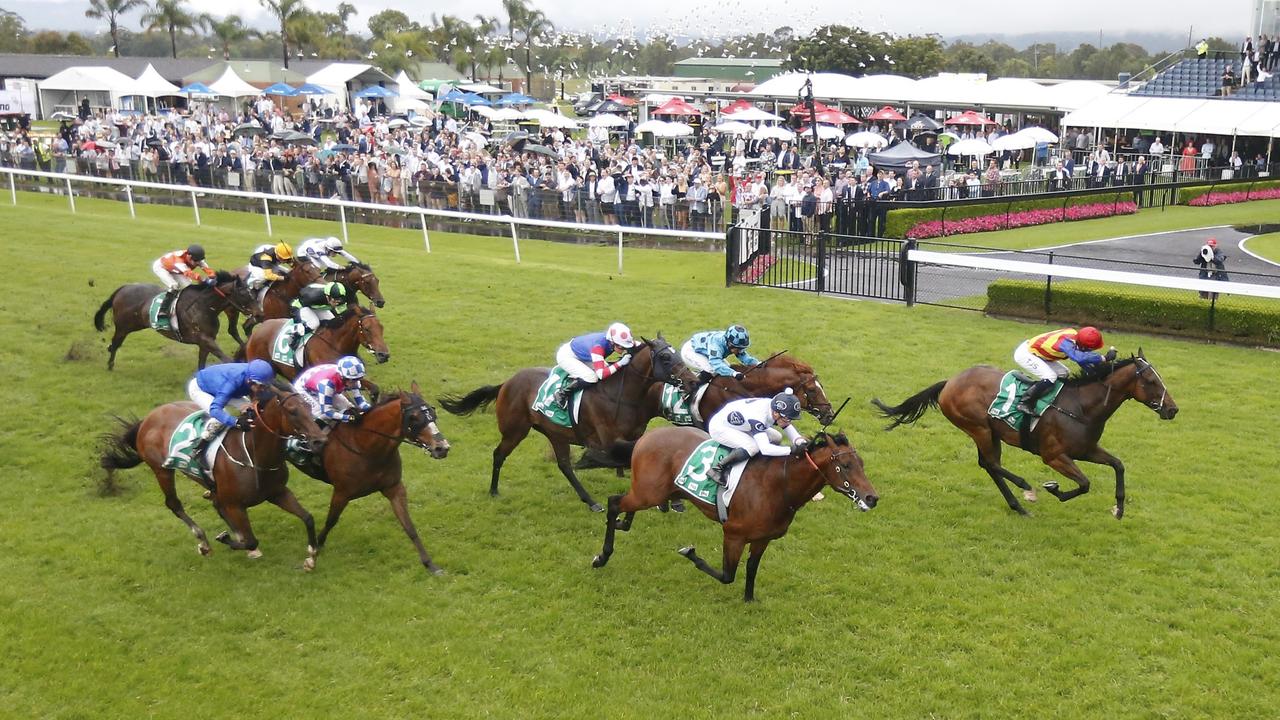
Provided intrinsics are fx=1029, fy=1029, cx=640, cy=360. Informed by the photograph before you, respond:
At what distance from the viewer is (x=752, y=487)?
20.7ft

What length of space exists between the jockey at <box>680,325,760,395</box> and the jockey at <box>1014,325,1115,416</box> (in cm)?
220

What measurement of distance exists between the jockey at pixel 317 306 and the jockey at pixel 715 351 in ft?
11.6

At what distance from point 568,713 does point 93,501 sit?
467 cm

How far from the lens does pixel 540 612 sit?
21.5 feet

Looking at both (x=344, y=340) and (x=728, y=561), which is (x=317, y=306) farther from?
(x=728, y=561)

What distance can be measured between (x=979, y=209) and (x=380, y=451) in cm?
1957

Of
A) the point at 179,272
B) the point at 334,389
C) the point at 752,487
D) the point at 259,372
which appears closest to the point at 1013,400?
the point at 752,487

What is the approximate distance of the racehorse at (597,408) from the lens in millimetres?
7707

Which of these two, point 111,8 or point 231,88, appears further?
point 111,8

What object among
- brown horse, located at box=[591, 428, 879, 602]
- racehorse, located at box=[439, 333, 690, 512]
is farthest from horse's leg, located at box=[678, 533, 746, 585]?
racehorse, located at box=[439, 333, 690, 512]

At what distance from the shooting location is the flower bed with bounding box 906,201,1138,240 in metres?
22.1

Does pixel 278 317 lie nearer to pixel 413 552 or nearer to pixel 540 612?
pixel 413 552

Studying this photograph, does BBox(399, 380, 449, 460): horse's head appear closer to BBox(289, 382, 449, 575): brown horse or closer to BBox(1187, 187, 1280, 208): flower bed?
BBox(289, 382, 449, 575): brown horse

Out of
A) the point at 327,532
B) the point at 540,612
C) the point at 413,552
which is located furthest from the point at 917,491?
the point at 327,532
